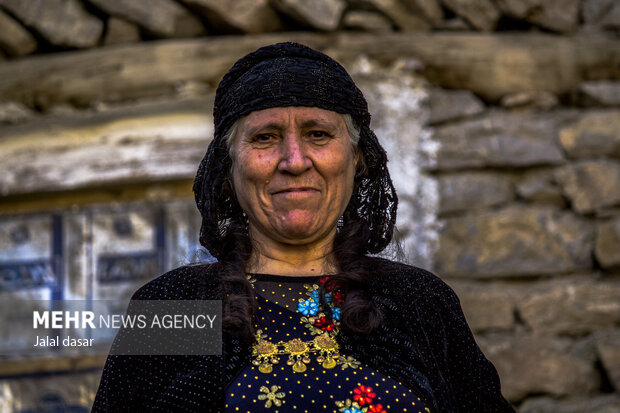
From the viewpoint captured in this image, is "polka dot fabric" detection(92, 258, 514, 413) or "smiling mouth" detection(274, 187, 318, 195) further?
"smiling mouth" detection(274, 187, 318, 195)

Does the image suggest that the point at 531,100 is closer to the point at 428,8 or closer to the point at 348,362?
the point at 428,8

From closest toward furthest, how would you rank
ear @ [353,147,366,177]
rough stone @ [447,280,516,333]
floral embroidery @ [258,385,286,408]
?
floral embroidery @ [258,385,286,408] < ear @ [353,147,366,177] < rough stone @ [447,280,516,333]

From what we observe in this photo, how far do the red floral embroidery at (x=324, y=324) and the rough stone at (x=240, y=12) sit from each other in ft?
6.46

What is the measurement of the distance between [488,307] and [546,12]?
1406 millimetres

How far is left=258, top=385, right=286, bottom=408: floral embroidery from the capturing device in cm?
171

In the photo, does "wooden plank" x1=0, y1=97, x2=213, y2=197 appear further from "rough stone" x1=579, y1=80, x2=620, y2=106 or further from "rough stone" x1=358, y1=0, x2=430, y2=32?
"rough stone" x1=579, y1=80, x2=620, y2=106

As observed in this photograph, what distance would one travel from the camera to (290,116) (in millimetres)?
1911

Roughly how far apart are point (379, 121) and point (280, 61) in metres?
1.50

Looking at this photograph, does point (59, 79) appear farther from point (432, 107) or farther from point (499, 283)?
point (499, 283)

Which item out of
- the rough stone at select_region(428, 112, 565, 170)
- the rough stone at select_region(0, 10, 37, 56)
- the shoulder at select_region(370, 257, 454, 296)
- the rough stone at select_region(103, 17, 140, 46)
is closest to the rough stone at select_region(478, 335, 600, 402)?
the rough stone at select_region(428, 112, 565, 170)

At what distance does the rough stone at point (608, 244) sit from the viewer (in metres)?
3.30

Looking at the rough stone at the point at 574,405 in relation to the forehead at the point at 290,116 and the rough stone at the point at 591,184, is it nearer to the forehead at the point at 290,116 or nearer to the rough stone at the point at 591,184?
the rough stone at the point at 591,184

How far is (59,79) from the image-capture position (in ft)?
11.9

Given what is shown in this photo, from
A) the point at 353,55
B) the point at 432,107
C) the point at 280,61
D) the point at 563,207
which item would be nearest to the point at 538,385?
the point at 563,207
